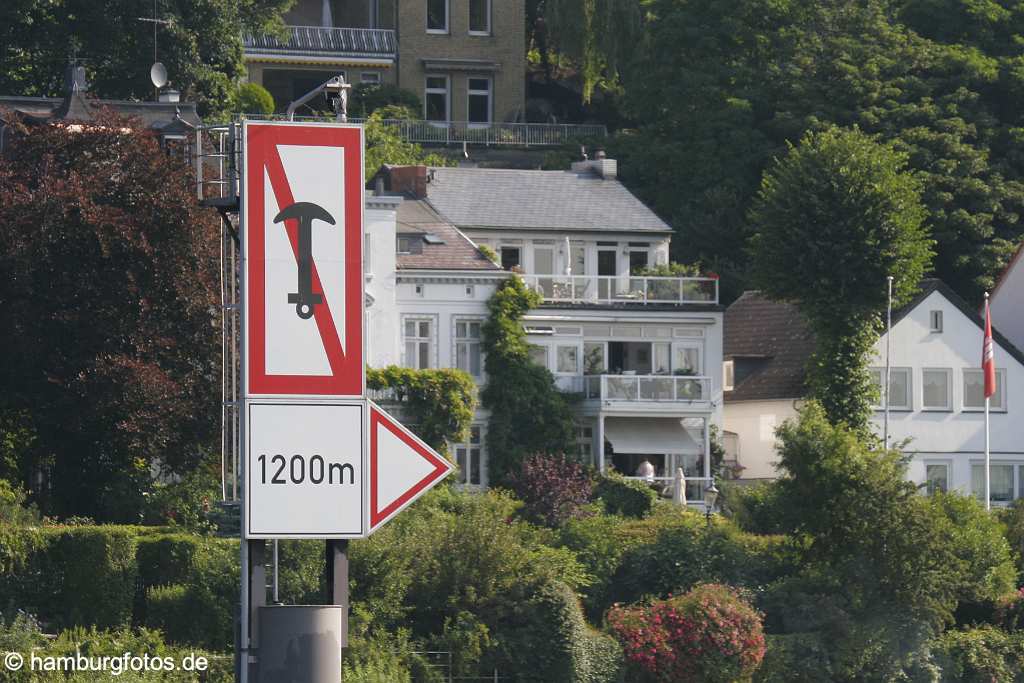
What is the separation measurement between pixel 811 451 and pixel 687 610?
18.4 ft

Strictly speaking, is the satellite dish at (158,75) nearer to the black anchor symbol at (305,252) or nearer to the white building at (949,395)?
the white building at (949,395)

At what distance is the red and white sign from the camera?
14.4m

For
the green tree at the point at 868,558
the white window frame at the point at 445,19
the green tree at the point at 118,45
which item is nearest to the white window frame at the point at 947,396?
the green tree at the point at 868,558

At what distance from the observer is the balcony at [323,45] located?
78000mm

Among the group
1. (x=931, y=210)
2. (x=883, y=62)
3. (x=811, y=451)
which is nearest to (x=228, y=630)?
(x=811, y=451)

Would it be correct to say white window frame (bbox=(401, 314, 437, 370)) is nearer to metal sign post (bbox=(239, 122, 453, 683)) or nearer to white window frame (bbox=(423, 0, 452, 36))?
white window frame (bbox=(423, 0, 452, 36))

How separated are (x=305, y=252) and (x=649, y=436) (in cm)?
4126

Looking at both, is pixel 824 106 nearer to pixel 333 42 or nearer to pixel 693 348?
pixel 693 348

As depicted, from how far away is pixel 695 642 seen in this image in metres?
37.2

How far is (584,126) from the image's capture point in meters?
78.1

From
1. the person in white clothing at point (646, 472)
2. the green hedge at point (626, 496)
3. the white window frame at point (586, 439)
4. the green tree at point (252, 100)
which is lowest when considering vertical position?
the green hedge at point (626, 496)

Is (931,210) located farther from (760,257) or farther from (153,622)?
(153,622)

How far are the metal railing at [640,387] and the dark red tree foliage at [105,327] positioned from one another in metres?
14.8

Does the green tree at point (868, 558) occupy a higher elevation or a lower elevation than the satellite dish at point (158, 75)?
lower
